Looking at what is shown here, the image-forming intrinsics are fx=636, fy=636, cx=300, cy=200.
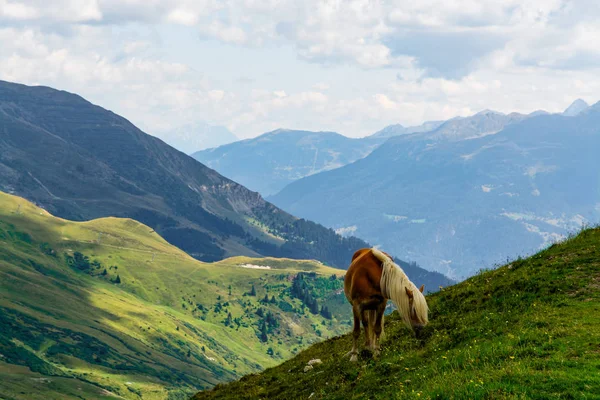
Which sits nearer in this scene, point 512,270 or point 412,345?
point 412,345

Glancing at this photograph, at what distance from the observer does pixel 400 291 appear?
23500 millimetres

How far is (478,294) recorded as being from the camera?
29797 mm

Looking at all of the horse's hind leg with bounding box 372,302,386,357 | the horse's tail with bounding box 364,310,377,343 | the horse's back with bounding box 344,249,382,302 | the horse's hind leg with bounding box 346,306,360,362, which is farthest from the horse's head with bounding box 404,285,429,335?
the horse's hind leg with bounding box 346,306,360,362

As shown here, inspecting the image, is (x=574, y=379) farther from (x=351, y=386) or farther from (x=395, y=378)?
(x=351, y=386)

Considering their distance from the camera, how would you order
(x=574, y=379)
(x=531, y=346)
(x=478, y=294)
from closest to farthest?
(x=574, y=379) < (x=531, y=346) < (x=478, y=294)

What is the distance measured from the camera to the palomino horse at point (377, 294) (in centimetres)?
2364

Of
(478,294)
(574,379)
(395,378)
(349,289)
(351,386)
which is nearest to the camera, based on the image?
(574,379)

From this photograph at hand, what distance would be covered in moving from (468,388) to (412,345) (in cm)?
844

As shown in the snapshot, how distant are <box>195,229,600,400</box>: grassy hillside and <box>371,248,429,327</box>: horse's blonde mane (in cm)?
149

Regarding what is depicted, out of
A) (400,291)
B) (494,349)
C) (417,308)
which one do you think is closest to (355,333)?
(417,308)

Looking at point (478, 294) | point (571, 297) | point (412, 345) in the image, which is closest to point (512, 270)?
point (478, 294)

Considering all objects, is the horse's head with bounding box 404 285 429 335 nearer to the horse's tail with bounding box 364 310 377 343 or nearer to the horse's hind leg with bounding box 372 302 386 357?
the horse's hind leg with bounding box 372 302 386 357

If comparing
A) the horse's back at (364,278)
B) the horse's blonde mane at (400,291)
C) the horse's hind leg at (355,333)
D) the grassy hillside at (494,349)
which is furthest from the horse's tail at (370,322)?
the horse's blonde mane at (400,291)

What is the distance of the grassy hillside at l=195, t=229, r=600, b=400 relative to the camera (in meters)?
17.5
